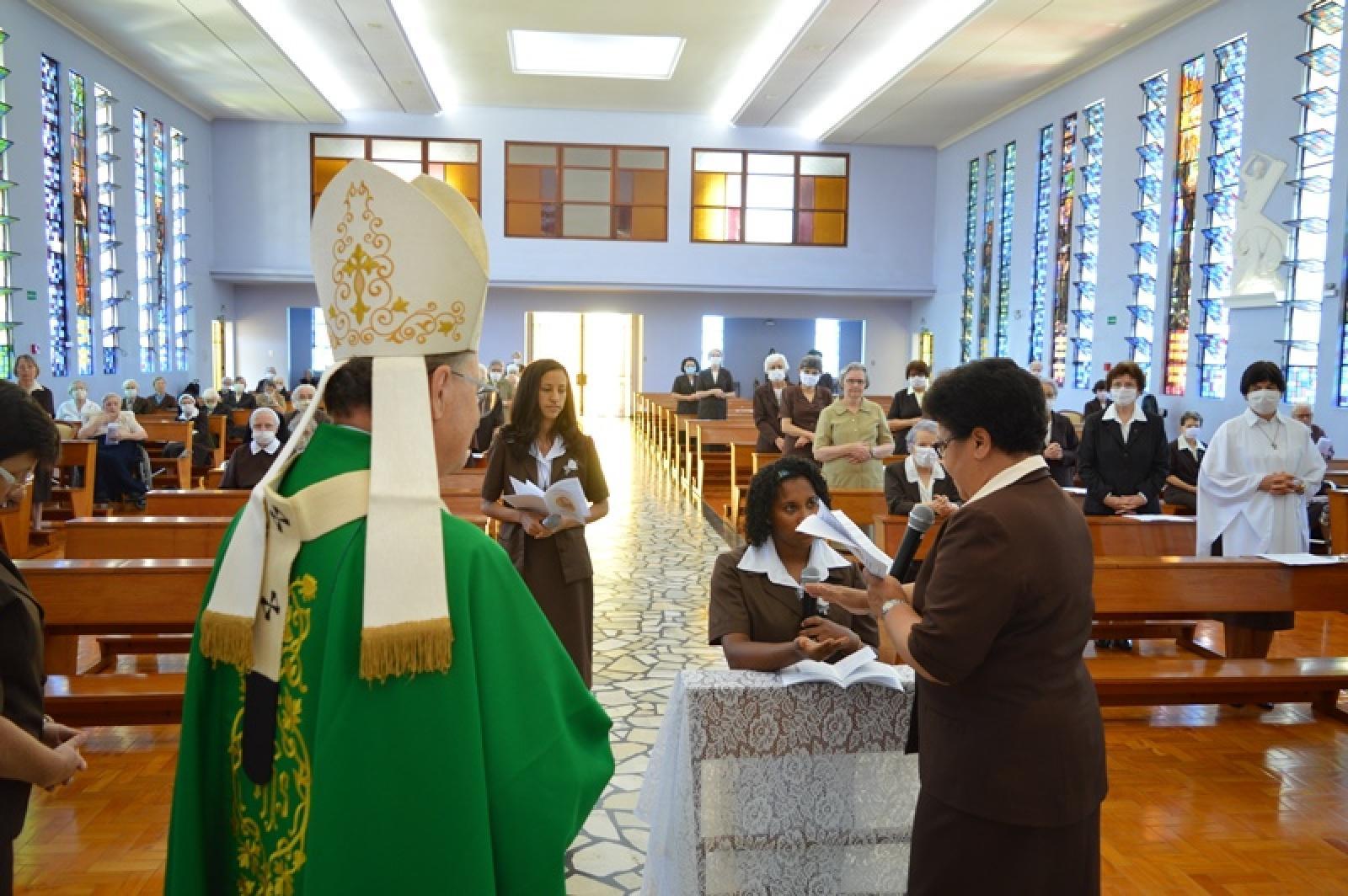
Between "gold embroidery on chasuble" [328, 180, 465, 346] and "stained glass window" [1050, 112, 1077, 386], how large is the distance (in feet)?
50.4

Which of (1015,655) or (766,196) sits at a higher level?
(766,196)

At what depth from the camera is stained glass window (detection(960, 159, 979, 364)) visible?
1955 centimetres

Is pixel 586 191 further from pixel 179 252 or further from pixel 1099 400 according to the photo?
pixel 1099 400

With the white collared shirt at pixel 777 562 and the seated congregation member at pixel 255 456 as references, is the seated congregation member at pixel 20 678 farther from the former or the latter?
the seated congregation member at pixel 255 456

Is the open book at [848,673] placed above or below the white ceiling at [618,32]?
below

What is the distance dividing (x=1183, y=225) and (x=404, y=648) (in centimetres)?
1348

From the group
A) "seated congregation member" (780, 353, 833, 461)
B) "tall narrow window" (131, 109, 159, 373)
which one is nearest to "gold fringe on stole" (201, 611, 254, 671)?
"seated congregation member" (780, 353, 833, 461)

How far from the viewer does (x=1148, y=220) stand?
13477 mm

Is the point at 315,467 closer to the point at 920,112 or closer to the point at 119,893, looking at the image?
the point at 119,893

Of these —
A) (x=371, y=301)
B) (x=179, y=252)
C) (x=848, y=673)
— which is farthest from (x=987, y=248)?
(x=371, y=301)

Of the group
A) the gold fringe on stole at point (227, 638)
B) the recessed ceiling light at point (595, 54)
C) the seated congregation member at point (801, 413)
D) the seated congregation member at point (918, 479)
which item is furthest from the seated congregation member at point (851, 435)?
the recessed ceiling light at point (595, 54)

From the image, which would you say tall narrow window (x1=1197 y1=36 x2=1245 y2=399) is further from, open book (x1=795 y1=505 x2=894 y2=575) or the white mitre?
the white mitre

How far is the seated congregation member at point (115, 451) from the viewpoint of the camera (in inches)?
390

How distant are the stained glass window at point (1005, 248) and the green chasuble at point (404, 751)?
56.7 ft
